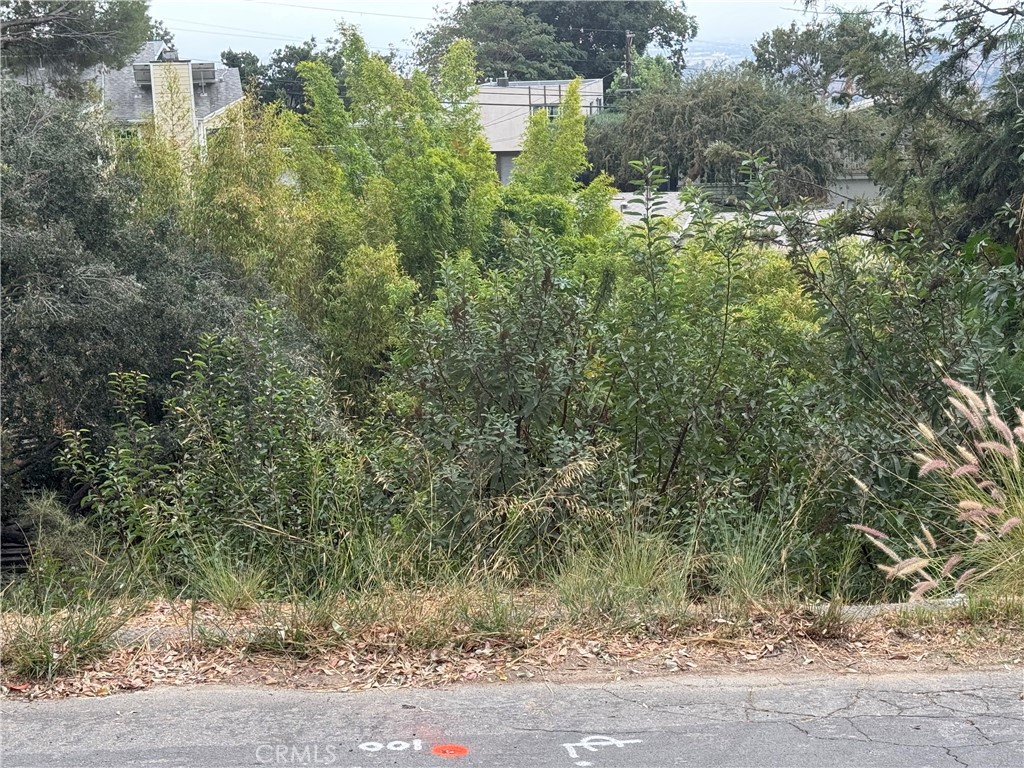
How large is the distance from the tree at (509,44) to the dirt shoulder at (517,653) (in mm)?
45454

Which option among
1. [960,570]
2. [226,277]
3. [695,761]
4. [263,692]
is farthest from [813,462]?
[226,277]

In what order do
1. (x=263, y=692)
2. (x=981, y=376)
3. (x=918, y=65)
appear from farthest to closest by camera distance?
(x=918, y=65), (x=981, y=376), (x=263, y=692)

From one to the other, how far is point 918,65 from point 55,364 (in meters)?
14.5

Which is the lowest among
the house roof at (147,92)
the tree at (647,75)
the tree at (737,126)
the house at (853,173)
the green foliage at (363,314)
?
the green foliage at (363,314)

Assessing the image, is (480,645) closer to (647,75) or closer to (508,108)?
(508,108)

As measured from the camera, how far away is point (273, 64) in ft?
172

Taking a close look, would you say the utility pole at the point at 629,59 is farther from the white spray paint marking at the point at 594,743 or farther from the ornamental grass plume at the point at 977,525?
the white spray paint marking at the point at 594,743

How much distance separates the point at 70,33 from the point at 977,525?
21.8 meters

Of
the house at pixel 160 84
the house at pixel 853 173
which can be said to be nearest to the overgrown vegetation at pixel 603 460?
the house at pixel 160 84

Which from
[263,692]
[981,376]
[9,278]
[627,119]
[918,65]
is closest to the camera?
[263,692]

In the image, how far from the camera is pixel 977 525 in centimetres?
511

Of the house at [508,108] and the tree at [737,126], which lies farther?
the house at [508,108]

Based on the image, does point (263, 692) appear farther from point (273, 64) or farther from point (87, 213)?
point (273, 64)

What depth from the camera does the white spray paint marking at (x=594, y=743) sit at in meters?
3.39
